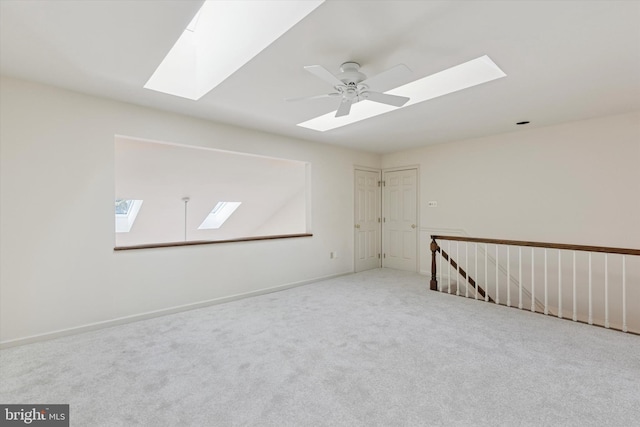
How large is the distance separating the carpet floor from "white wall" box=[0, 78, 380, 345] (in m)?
0.31

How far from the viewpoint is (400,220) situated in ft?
19.4

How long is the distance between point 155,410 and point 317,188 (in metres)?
3.81

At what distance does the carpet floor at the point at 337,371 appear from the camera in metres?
1.78

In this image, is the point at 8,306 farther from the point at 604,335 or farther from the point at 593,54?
the point at 604,335

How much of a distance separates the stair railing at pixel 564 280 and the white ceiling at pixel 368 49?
1.74 metres

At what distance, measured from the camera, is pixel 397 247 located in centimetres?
597

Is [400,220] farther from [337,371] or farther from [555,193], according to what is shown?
[337,371]

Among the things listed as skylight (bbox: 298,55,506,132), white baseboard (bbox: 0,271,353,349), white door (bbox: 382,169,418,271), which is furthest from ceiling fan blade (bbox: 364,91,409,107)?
white door (bbox: 382,169,418,271)

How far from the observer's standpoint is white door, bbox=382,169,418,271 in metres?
5.71

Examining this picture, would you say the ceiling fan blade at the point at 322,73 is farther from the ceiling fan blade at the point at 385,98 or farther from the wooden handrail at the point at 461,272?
the wooden handrail at the point at 461,272

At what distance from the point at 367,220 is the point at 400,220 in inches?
26.2

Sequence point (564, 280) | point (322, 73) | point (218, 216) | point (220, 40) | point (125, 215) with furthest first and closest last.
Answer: point (218, 216), point (125, 215), point (564, 280), point (220, 40), point (322, 73)

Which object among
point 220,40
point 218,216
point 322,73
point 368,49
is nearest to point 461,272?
point 368,49

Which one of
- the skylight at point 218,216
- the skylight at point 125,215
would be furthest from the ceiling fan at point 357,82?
the skylight at point 125,215
